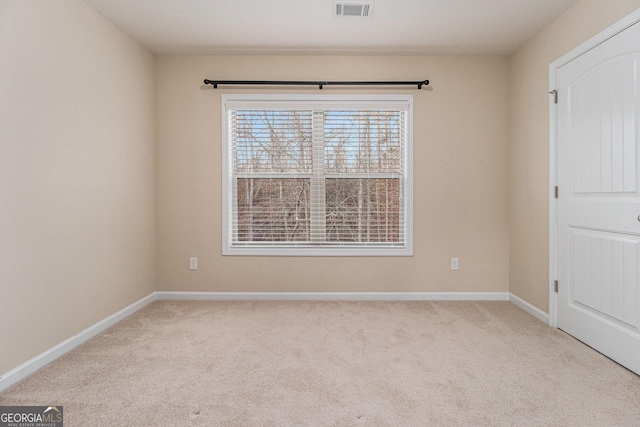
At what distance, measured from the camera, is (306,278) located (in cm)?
380

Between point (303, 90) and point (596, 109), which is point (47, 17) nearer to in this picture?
point (303, 90)

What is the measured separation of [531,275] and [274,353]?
2.51 m

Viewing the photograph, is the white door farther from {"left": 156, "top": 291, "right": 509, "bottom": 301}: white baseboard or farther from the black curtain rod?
the black curtain rod

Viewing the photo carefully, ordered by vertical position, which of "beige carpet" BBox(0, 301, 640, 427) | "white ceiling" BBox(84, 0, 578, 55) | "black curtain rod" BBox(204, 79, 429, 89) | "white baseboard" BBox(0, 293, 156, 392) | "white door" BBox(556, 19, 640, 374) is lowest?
"beige carpet" BBox(0, 301, 640, 427)

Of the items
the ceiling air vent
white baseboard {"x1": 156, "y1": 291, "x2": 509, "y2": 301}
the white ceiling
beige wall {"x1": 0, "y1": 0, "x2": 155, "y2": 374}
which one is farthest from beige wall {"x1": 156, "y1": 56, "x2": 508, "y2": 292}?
the ceiling air vent

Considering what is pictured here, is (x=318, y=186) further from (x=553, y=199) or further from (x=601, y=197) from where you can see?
(x=601, y=197)

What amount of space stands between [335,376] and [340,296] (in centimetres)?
163

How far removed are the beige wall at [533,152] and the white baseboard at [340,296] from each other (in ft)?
1.22

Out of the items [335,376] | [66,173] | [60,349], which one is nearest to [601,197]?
[335,376]

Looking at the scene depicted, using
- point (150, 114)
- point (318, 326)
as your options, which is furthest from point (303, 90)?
point (318, 326)

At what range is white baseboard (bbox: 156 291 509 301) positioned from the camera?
377cm

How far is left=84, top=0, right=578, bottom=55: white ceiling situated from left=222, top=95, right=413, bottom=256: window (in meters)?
0.56

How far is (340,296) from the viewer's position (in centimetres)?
377

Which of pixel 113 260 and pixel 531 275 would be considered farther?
pixel 531 275
